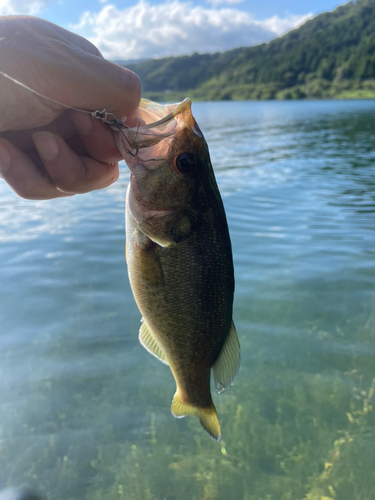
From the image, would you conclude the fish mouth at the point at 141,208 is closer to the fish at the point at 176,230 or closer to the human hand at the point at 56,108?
the fish at the point at 176,230

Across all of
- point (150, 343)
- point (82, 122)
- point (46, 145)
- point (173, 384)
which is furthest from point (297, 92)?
point (150, 343)

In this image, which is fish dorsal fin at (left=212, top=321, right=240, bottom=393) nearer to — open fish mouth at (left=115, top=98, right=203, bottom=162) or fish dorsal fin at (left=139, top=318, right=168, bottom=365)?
fish dorsal fin at (left=139, top=318, right=168, bottom=365)

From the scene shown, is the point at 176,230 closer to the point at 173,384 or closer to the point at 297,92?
the point at 173,384

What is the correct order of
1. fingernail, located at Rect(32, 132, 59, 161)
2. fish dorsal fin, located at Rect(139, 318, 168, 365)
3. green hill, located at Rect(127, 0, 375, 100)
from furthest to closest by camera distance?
green hill, located at Rect(127, 0, 375, 100) → fish dorsal fin, located at Rect(139, 318, 168, 365) → fingernail, located at Rect(32, 132, 59, 161)

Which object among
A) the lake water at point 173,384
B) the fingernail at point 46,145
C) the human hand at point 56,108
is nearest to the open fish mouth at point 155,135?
the human hand at point 56,108

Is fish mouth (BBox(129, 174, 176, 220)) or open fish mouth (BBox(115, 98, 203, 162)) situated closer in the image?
open fish mouth (BBox(115, 98, 203, 162))

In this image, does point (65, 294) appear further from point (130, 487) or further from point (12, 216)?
point (12, 216)

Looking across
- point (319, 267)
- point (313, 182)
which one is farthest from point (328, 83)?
point (319, 267)

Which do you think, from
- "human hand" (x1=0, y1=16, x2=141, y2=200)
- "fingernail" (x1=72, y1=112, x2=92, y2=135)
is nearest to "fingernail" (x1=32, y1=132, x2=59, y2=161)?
"human hand" (x1=0, y1=16, x2=141, y2=200)
